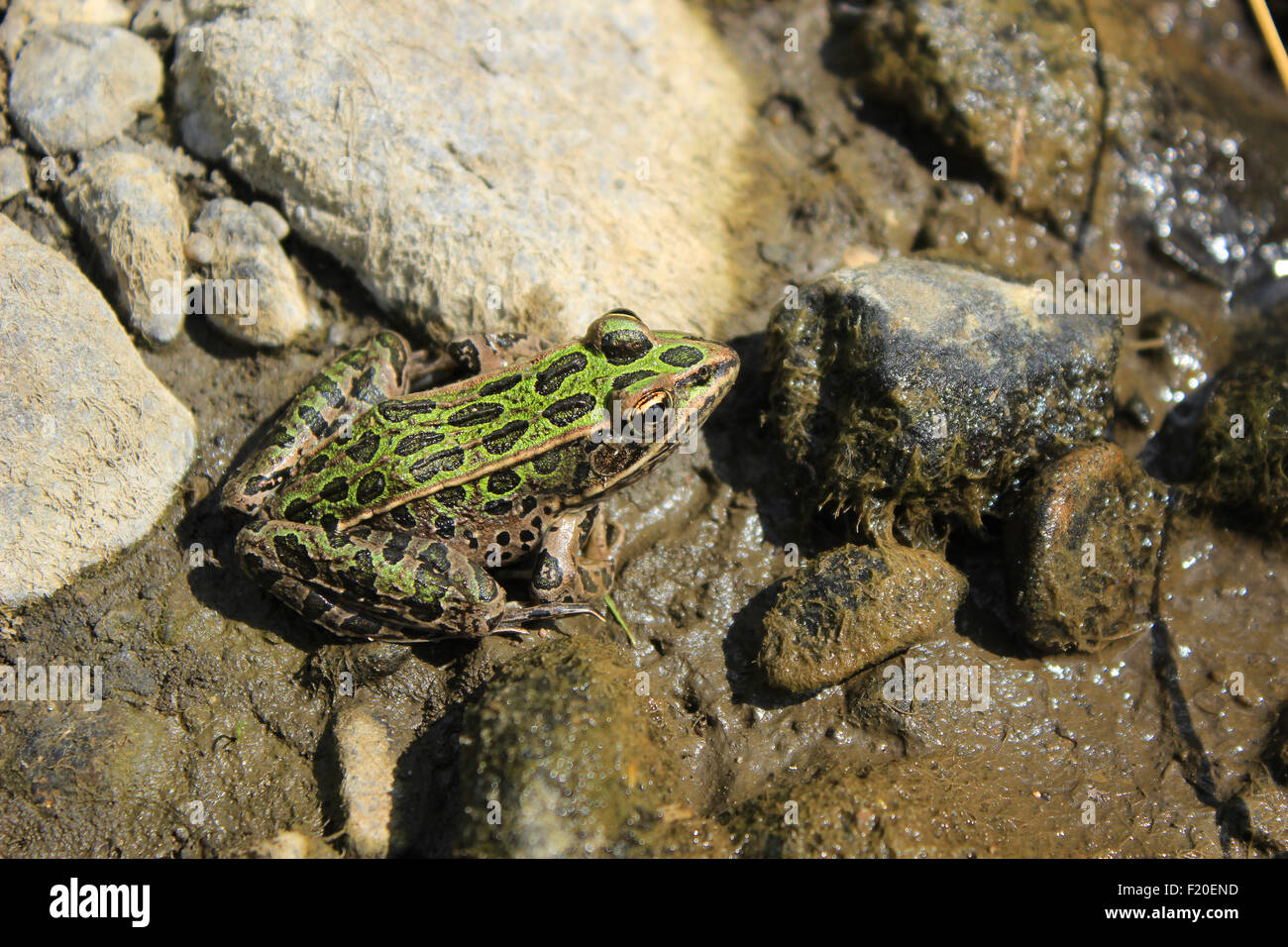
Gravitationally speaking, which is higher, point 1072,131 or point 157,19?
point 1072,131

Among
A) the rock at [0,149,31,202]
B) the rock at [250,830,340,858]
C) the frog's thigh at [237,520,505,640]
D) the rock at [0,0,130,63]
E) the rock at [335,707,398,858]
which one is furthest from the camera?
the rock at [0,0,130,63]

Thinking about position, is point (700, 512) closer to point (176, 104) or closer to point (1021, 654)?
point (1021, 654)

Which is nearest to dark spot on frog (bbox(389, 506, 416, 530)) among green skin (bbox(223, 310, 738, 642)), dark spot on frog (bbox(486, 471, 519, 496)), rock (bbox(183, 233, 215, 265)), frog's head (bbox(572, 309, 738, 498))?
green skin (bbox(223, 310, 738, 642))

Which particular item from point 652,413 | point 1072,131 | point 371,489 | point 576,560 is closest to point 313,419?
point 371,489

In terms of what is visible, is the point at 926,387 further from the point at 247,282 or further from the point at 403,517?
the point at 247,282

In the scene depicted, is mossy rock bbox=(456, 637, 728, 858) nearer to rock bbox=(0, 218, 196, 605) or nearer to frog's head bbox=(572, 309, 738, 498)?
frog's head bbox=(572, 309, 738, 498)

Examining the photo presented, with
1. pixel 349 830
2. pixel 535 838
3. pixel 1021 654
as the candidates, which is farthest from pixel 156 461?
pixel 1021 654
